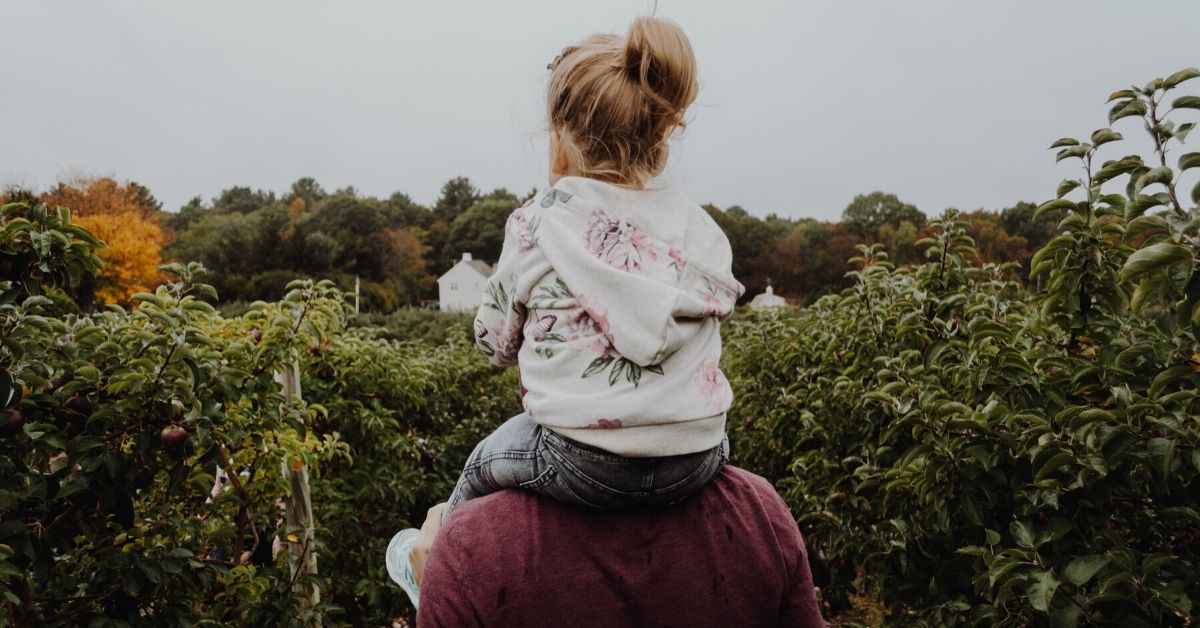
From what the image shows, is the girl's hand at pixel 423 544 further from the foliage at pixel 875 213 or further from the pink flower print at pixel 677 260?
the foliage at pixel 875 213

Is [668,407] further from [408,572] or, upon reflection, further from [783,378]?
[783,378]

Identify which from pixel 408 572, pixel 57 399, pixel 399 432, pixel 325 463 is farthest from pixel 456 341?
pixel 408 572

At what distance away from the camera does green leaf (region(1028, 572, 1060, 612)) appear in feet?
4.11

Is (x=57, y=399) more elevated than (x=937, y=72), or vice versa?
(x=937, y=72)

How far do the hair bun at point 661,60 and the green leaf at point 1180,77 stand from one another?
34.9 inches

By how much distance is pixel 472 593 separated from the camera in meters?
1.01

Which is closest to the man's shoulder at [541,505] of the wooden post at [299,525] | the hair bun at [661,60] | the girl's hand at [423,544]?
the girl's hand at [423,544]

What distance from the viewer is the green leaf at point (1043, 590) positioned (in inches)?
49.3

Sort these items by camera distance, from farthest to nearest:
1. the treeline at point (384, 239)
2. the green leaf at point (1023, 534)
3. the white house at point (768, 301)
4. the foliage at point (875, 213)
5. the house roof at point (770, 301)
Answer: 1. the foliage at point (875, 213)
2. the treeline at point (384, 239)
3. the house roof at point (770, 301)
4. the white house at point (768, 301)
5. the green leaf at point (1023, 534)

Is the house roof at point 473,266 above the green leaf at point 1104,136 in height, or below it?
above

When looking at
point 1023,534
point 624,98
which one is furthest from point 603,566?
point 1023,534

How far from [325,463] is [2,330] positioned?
7.44 ft

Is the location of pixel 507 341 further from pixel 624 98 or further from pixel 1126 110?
pixel 1126 110

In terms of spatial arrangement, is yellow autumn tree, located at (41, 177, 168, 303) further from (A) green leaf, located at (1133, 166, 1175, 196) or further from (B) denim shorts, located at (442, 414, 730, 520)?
(A) green leaf, located at (1133, 166, 1175, 196)
